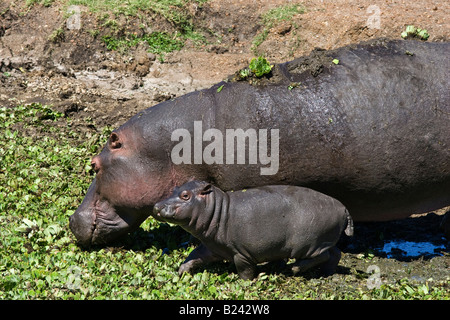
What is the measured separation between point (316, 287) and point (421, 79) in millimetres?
2387

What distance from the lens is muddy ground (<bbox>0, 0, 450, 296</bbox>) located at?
12.3 meters

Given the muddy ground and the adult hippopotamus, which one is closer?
the adult hippopotamus

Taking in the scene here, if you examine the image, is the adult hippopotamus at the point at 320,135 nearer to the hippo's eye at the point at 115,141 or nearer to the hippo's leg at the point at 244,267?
the hippo's eye at the point at 115,141

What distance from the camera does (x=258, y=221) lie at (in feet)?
23.2

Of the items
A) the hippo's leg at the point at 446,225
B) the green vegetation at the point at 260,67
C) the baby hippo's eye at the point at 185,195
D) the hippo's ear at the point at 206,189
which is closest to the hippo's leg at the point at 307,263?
the hippo's ear at the point at 206,189

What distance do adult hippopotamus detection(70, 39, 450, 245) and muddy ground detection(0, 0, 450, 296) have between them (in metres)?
3.83

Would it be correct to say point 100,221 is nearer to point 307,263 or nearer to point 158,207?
point 158,207

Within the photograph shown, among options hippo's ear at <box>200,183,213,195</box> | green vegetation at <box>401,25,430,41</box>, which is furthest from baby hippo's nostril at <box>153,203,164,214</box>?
green vegetation at <box>401,25,430,41</box>

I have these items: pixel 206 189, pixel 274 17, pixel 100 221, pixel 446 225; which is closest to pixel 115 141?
pixel 100 221

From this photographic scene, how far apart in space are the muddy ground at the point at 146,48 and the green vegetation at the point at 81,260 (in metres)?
1.56

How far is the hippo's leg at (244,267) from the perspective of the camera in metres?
7.24

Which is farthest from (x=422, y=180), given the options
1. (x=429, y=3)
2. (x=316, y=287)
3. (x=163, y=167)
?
(x=429, y=3)

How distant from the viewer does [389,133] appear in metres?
7.40

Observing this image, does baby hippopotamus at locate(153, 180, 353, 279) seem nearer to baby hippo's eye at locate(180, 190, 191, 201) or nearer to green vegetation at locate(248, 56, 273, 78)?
baby hippo's eye at locate(180, 190, 191, 201)
